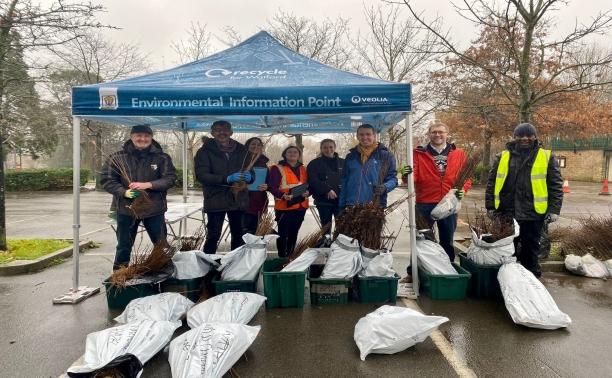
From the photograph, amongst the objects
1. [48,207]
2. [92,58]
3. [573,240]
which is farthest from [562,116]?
[92,58]

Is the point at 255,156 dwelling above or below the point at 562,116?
below

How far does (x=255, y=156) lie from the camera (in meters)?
4.73

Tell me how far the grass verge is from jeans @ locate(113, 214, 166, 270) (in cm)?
221

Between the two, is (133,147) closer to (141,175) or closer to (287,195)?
(141,175)

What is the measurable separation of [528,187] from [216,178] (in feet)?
11.3

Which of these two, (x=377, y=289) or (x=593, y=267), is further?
(x=593, y=267)

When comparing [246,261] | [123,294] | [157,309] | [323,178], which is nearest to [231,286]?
[246,261]

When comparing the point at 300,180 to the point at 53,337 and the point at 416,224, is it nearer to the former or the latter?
the point at 416,224

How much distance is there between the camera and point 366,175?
4.44 m

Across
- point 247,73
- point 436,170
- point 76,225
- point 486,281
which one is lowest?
point 486,281

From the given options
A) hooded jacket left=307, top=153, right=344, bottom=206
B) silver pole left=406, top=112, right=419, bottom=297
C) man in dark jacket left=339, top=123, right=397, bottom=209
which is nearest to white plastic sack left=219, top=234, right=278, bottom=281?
man in dark jacket left=339, top=123, right=397, bottom=209

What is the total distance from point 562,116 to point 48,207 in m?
21.3

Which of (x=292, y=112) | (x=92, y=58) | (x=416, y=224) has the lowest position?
(x=416, y=224)

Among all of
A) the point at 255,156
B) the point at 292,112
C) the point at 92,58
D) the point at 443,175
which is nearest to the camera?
the point at 292,112
